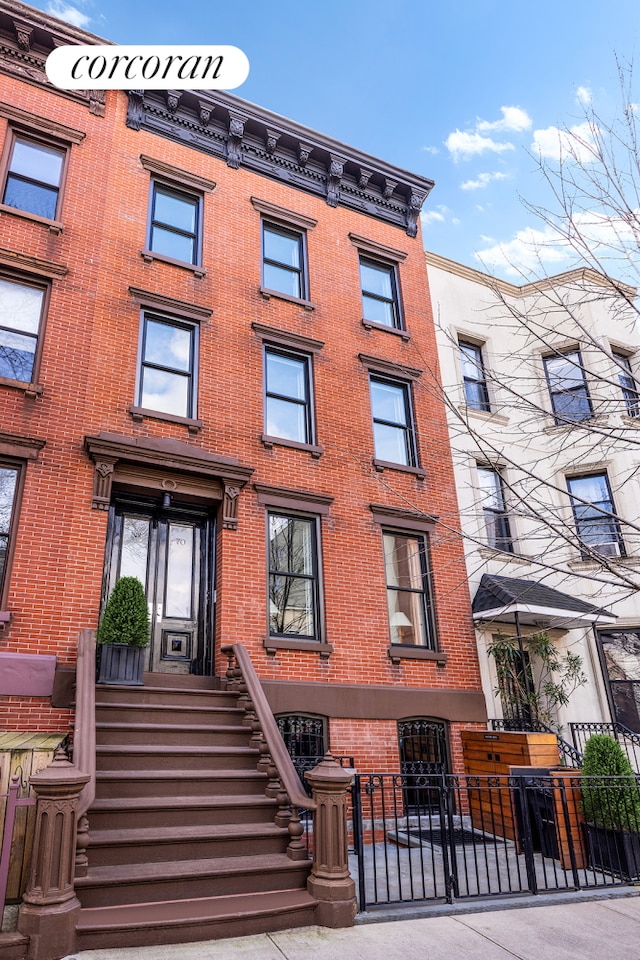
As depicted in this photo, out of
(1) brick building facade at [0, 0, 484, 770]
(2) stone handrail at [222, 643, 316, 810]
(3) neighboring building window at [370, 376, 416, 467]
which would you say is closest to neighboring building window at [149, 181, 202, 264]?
(1) brick building facade at [0, 0, 484, 770]

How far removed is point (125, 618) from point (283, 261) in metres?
8.24

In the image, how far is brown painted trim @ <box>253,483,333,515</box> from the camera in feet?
34.7

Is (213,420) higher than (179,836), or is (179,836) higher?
(213,420)

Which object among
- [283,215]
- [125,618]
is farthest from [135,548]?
[283,215]

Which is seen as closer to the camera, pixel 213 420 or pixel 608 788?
pixel 608 788

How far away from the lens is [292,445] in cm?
1120

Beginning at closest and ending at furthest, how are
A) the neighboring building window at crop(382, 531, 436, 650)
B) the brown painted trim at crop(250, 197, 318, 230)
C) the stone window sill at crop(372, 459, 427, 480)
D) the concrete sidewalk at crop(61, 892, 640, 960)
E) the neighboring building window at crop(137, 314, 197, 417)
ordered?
1. the concrete sidewalk at crop(61, 892, 640, 960)
2. the neighboring building window at crop(137, 314, 197, 417)
3. the neighboring building window at crop(382, 531, 436, 650)
4. the stone window sill at crop(372, 459, 427, 480)
5. the brown painted trim at crop(250, 197, 318, 230)

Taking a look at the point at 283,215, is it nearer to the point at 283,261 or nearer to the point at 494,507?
the point at 283,261

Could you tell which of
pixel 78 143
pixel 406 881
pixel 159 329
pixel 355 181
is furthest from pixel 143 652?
pixel 355 181

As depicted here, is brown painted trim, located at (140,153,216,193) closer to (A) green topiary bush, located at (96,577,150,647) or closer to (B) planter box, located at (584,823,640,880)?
(A) green topiary bush, located at (96,577,150,647)

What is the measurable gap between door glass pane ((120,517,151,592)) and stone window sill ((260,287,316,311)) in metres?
5.00

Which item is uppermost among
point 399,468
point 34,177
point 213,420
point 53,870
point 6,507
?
point 34,177

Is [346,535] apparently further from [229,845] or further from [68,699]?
[229,845]

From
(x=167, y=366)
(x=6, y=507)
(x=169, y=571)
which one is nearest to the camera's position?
(x=6, y=507)
